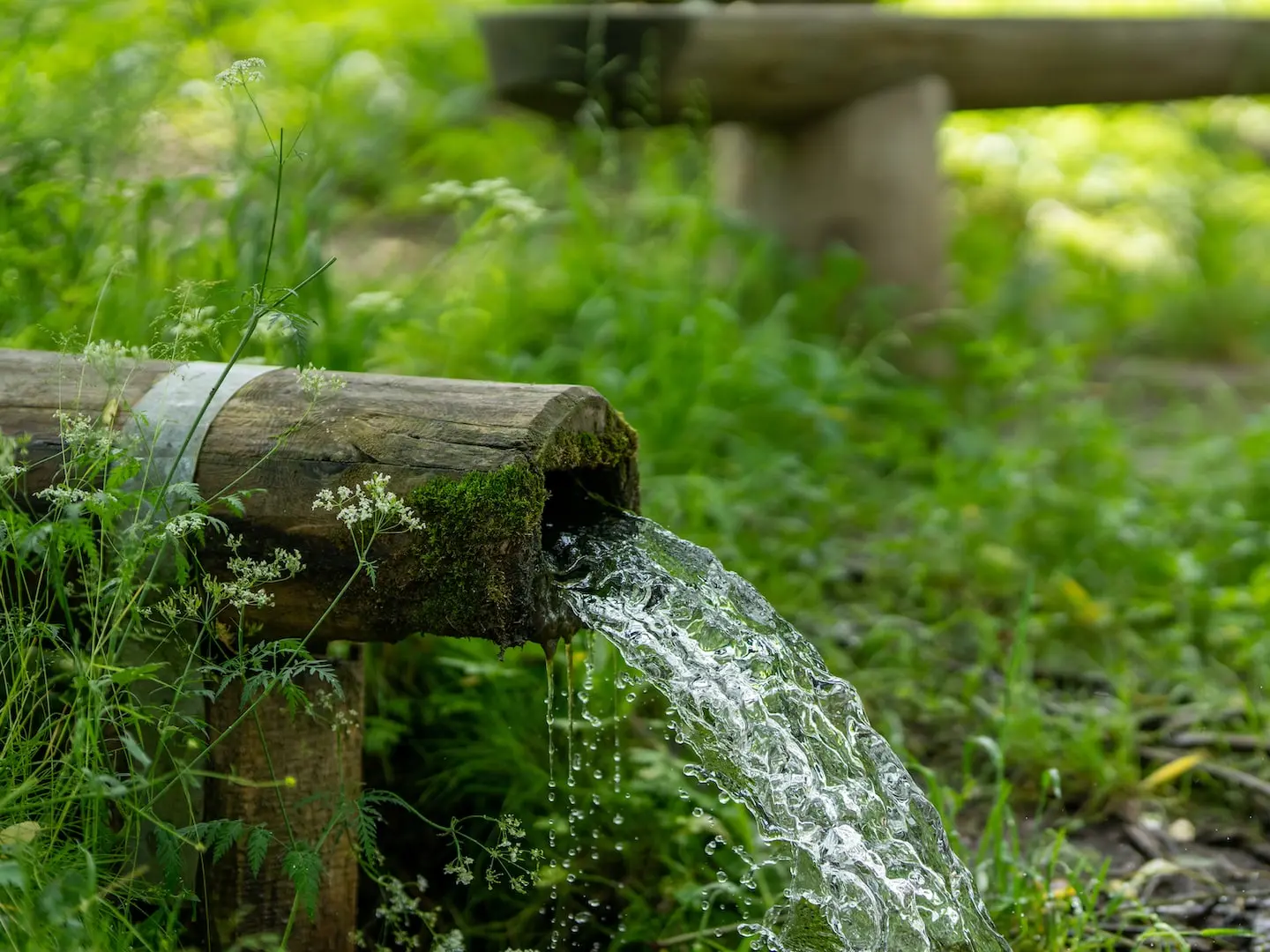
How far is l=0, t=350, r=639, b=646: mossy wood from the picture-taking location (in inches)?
64.3

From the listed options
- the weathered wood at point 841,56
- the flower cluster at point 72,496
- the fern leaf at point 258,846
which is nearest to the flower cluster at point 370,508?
the flower cluster at point 72,496

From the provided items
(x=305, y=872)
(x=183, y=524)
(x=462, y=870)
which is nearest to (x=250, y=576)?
(x=183, y=524)

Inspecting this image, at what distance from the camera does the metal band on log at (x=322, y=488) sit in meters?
1.64

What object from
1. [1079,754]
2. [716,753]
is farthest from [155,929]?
[1079,754]

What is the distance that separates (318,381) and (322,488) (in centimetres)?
13

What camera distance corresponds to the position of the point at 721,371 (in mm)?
3605

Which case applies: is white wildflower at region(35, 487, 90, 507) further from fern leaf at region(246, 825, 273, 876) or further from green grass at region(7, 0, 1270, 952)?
fern leaf at region(246, 825, 273, 876)

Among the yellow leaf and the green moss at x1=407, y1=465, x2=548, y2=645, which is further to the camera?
the yellow leaf

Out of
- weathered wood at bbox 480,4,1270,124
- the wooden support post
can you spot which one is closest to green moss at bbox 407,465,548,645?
weathered wood at bbox 480,4,1270,124

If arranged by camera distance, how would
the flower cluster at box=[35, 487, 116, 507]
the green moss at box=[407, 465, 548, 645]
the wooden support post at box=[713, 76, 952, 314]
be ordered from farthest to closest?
the wooden support post at box=[713, 76, 952, 314] < the green moss at box=[407, 465, 548, 645] < the flower cluster at box=[35, 487, 116, 507]

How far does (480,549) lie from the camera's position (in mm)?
1625

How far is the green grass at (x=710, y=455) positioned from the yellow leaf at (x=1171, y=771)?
0.08 feet

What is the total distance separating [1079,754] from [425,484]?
1.63 meters

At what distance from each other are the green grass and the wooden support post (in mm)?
215
